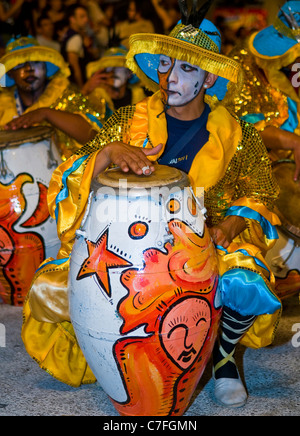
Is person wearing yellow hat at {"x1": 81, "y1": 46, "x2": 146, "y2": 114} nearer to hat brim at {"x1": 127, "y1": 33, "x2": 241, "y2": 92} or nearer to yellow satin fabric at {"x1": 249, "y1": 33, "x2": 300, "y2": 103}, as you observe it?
yellow satin fabric at {"x1": 249, "y1": 33, "x2": 300, "y2": 103}

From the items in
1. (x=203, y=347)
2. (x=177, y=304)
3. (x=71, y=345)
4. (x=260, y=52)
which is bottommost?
(x=71, y=345)

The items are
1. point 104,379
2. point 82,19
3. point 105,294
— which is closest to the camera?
point 105,294

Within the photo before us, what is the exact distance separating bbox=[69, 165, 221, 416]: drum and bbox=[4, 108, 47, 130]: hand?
1303 mm

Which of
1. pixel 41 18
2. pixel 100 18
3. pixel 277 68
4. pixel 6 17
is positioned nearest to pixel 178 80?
pixel 277 68

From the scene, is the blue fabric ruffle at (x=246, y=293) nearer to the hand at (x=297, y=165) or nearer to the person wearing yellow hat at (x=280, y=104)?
the person wearing yellow hat at (x=280, y=104)

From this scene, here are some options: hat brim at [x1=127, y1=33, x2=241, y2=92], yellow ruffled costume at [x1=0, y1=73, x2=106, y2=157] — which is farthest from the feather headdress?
yellow ruffled costume at [x1=0, y1=73, x2=106, y2=157]

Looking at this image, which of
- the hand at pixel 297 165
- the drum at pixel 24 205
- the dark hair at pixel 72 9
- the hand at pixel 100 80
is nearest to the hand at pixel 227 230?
the hand at pixel 297 165

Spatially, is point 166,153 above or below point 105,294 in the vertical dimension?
above

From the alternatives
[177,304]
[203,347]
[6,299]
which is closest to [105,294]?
[177,304]

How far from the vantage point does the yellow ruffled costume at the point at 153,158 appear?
8.53ft

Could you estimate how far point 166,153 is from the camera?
2736mm

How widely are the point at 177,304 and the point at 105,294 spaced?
24 centimetres

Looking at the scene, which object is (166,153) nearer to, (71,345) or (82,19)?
(71,345)

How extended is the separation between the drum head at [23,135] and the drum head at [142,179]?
1054 millimetres
